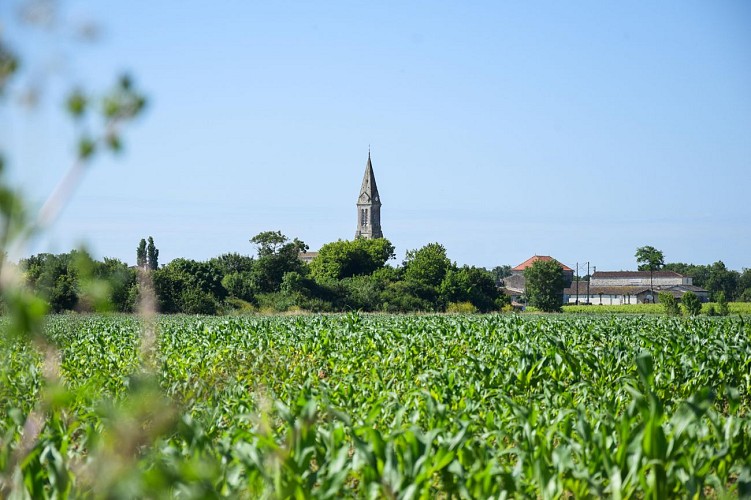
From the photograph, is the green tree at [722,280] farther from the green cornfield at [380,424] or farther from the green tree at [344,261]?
the green cornfield at [380,424]

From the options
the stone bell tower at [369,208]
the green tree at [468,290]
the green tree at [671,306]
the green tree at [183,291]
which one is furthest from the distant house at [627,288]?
the green tree at [183,291]

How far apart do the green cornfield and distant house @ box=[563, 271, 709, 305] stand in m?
113

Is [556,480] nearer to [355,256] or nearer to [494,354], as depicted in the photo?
[494,354]

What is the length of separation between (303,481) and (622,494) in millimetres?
1995

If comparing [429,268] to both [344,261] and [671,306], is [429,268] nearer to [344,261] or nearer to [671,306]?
[344,261]

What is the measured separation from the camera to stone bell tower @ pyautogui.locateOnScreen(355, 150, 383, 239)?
174625 mm

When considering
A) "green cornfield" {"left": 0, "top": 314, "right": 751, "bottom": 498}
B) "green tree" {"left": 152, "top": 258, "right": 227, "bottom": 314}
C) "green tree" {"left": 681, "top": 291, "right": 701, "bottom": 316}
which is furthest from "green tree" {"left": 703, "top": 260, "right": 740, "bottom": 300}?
"green cornfield" {"left": 0, "top": 314, "right": 751, "bottom": 498}

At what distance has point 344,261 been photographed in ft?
335

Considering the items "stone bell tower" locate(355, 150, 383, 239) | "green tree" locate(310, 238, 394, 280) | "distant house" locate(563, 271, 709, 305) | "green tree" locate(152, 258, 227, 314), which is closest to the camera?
"green tree" locate(152, 258, 227, 314)

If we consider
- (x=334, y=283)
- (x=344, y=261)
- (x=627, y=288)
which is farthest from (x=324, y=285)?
(x=627, y=288)

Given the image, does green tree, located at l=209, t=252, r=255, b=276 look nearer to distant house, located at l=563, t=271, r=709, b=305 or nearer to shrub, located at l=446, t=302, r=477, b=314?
shrub, located at l=446, t=302, r=477, b=314

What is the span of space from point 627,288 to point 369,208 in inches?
2468

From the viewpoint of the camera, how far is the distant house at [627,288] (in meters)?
126

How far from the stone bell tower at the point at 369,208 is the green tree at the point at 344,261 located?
6568cm
